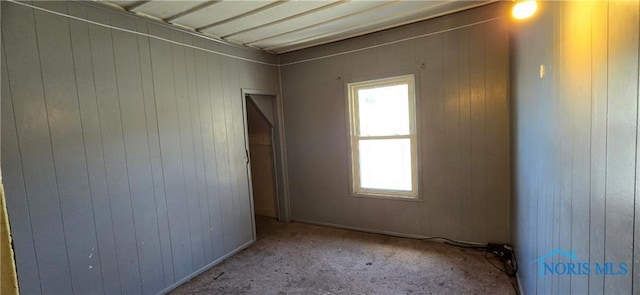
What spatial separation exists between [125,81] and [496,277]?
3.50 m

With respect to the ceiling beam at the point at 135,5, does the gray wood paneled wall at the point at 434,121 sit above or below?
below

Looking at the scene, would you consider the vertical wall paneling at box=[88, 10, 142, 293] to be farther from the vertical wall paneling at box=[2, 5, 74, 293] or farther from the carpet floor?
the carpet floor

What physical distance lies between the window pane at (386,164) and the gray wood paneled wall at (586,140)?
1.62 metres

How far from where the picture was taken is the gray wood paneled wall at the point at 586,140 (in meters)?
0.68

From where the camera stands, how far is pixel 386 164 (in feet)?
11.3

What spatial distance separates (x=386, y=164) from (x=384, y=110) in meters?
0.66

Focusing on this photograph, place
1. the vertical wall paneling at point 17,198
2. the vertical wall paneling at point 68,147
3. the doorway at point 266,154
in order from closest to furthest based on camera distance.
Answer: the vertical wall paneling at point 17,198
the vertical wall paneling at point 68,147
the doorway at point 266,154

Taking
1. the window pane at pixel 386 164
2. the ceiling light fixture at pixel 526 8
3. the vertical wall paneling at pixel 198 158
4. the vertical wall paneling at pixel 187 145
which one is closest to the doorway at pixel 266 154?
the vertical wall paneling at pixel 198 158

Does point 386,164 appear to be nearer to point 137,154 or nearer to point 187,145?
point 187,145

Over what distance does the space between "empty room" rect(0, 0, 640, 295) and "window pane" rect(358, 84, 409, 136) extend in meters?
0.02

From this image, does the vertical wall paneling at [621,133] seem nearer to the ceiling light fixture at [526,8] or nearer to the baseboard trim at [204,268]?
the ceiling light fixture at [526,8]

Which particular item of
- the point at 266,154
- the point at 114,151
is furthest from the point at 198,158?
the point at 266,154

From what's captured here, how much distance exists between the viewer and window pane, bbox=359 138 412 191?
333 centimetres

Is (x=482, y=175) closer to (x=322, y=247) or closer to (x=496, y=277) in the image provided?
(x=496, y=277)
